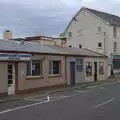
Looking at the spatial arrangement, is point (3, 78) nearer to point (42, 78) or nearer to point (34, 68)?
point (34, 68)

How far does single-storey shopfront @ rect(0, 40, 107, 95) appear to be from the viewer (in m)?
26.2

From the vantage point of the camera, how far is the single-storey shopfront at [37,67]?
1030 inches

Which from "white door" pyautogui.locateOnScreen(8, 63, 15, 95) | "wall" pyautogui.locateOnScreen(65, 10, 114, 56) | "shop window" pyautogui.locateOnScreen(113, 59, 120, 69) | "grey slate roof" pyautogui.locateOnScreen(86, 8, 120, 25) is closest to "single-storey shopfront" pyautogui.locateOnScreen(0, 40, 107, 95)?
"white door" pyautogui.locateOnScreen(8, 63, 15, 95)

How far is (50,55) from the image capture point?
32312mm

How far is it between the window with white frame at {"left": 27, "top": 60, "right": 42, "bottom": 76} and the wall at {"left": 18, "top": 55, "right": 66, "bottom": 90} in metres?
0.38

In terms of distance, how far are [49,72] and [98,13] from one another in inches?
1377

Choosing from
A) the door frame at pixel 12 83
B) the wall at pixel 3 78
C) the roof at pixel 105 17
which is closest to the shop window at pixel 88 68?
the door frame at pixel 12 83

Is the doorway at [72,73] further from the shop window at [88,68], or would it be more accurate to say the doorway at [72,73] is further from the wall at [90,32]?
the wall at [90,32]

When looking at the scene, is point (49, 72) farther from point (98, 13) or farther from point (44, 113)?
point (98, 13)

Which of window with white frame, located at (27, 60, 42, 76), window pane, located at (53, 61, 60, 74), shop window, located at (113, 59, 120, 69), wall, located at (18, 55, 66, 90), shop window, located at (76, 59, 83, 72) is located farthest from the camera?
shop window, located at (113, 59, 120, 69)

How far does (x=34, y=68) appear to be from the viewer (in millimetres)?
30375

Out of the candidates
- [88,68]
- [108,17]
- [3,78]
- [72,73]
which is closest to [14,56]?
[3,78]

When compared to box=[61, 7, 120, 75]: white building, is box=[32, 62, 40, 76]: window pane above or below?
below

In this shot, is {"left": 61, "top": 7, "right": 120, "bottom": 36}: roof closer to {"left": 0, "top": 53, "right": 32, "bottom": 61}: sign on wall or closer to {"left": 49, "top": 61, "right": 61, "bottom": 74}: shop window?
{"left": 49, "top": 61, "right": 61, "bottom": 74}: shop window
